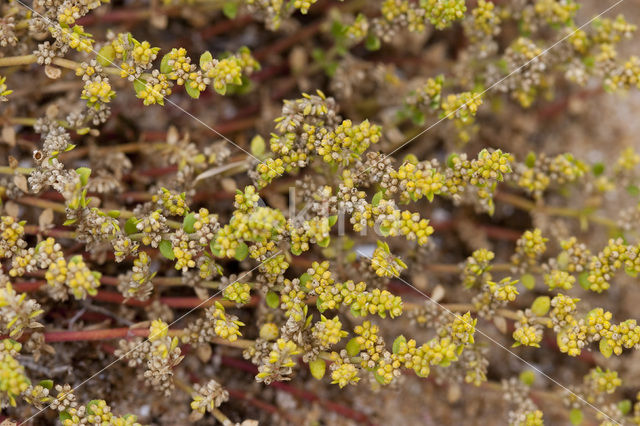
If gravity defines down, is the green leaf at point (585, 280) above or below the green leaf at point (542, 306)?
above

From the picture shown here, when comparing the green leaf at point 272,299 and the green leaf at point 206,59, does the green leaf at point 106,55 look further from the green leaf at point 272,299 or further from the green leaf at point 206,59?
the green leaf at point 272,299

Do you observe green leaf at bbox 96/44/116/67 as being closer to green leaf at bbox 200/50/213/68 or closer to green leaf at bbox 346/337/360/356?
green leaf at bbox 200/50/213/68

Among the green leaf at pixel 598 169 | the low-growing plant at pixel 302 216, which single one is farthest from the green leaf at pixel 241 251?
the green leaf at pixel 598 169

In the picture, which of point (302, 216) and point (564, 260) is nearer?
point (302, 216)

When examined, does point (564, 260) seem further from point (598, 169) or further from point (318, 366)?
point (318, 366)

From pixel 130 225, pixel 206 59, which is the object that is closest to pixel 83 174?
pixel 130 225

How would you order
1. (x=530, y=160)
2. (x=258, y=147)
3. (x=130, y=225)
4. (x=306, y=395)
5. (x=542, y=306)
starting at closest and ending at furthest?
(x=130, y=225) < (x=542, y=306) < (x=258, y=147) < (x=530, y=160) < (x=306, y=395)

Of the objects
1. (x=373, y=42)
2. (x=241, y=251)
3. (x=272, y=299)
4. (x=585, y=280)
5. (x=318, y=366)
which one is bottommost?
(x=318, y=366)
